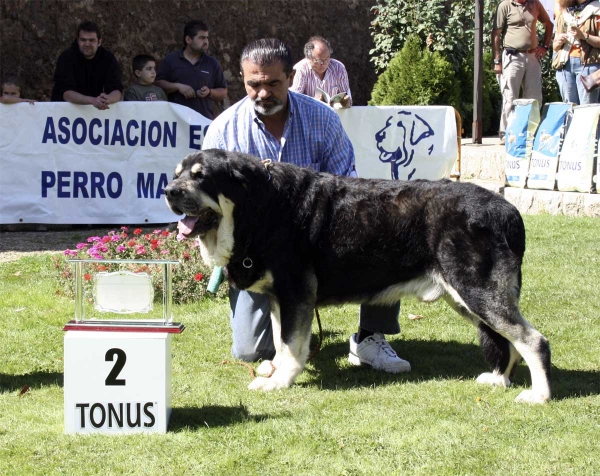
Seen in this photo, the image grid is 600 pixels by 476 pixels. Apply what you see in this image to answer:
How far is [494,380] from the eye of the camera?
510cm

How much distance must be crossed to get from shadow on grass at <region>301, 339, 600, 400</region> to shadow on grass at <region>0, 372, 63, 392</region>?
153cm

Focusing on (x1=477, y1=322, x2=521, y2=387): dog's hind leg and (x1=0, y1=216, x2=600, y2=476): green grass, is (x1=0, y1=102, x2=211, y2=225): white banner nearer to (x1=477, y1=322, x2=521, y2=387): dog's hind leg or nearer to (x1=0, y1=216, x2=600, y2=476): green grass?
(x1=0, y1=216, x2=600, y2=476): green grass

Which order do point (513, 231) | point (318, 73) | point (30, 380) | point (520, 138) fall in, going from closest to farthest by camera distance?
point (513, 231) < point (30, 380) < point (318, 73) < point (520, 138)

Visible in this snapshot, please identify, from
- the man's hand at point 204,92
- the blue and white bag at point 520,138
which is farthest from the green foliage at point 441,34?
the man's hand at point 204,92

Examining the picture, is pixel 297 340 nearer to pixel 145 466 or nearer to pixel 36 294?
pixel 145 466

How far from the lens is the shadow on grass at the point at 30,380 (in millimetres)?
5095

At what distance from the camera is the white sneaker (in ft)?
18.1

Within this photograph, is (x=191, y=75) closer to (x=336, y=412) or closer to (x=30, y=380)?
(x=30, y=380)

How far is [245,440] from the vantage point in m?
4.22

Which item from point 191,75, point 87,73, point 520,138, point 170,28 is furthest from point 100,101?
point 520,138

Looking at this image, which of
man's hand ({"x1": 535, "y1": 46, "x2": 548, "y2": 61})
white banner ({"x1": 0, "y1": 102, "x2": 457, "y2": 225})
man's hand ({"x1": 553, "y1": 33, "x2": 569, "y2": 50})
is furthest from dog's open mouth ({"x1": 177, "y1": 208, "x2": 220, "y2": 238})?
man's hand ({"x1": 535, "y1": 46, "x2": 548, "y2": 61})

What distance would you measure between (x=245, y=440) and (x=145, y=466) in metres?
0.54

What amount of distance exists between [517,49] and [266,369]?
9760 mm

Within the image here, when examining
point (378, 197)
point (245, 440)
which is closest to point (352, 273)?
point (378, 197)
